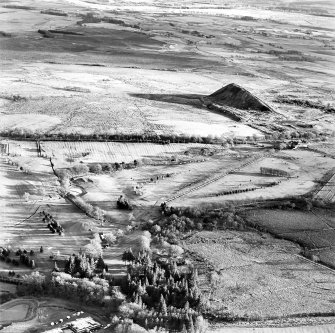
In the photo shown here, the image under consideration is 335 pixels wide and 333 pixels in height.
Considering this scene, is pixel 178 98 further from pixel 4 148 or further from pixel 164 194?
pixel 164 194

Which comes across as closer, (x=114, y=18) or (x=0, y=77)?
(x=0, y=77)

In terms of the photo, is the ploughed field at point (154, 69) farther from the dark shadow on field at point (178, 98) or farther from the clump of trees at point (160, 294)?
the clump of trees at point (160, 294)

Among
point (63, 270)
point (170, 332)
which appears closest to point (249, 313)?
point (170, 332)

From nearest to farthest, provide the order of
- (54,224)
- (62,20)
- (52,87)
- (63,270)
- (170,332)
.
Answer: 1. (170,332)
2. (63,270)
3. (54,224)
4. (52,87)
5. (62,20)

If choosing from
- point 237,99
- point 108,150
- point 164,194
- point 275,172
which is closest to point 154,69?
point 237,99

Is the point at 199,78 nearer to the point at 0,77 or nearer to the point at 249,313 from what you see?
the point at 0,77

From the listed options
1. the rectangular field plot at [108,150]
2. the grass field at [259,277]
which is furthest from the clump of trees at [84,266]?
the rectangular field plot at [108,150]

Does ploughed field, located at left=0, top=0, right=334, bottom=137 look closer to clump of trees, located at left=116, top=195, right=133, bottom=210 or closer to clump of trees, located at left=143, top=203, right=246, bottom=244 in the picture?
clump of trees, located at left=116, top=195, right=133, bottom=210
